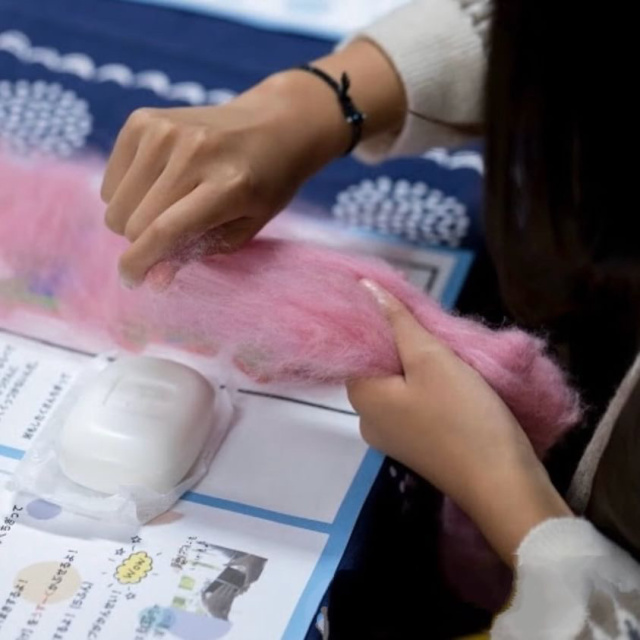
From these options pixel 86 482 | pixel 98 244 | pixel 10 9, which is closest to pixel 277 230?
pixel 98 244

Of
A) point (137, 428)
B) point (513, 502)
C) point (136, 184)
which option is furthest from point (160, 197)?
point (513, 502)

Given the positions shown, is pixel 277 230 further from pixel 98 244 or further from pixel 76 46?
pixel 76 46

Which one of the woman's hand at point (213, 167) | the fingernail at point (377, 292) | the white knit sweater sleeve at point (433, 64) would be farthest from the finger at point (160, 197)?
the white knit sweater sleeve at point (433, 64)

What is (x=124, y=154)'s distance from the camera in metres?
0.64

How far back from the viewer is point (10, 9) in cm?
97

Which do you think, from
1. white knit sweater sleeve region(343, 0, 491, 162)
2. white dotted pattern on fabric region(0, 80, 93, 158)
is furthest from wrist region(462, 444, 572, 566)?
white dotted pattern on fabric region(0, 80, 93, 158)

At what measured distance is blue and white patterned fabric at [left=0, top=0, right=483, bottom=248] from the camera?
813 mm

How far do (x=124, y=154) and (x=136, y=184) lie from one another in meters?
0.03

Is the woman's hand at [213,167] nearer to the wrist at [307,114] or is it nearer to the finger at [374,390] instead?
the wrist at [307,114]

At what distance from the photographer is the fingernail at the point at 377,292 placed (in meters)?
0.58

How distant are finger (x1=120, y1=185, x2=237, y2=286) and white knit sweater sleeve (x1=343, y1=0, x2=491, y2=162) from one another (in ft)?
0.74

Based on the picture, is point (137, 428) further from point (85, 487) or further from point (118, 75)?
point (118, 75)

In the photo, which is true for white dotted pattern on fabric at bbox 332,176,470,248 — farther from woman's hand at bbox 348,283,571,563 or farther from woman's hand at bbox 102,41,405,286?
woman's hand at bbox 348,283,571,563

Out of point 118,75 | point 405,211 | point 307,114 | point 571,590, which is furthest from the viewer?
point 118,75
